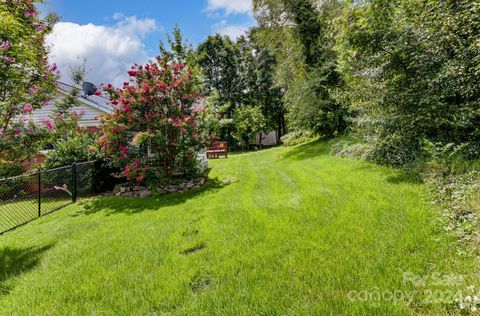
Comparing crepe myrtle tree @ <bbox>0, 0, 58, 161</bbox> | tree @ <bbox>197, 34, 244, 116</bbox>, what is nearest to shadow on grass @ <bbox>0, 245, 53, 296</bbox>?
crepe myrtle tree @ <bbox>0, 0, 58, 161</bbox>

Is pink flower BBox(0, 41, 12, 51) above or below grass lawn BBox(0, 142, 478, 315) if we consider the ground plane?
above

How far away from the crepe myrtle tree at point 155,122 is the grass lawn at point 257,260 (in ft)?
8.86

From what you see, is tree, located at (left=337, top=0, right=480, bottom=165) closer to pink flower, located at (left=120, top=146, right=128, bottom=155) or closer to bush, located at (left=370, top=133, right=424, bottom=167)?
bush, located at (left=370, top=133, right=424, bottom=167)

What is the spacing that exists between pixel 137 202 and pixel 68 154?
13.2 feet

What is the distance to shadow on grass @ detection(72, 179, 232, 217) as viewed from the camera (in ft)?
19.4

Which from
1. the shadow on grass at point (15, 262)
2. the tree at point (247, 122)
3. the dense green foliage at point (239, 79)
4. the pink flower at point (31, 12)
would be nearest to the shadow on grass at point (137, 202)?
the shadow on grass at point (15, 262)

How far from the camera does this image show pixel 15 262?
3543 millimetres

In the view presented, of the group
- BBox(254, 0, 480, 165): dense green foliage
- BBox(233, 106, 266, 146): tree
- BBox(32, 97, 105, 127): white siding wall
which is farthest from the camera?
BBox(233, 106, 266, 146): tree

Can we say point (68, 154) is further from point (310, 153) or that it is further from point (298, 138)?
point (298, 138)

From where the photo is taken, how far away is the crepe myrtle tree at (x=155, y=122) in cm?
694

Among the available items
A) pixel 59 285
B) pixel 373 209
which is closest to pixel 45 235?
pixel 59 285

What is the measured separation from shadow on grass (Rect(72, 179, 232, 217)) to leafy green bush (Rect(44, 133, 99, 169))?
6.31ft

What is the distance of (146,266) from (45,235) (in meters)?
3.14

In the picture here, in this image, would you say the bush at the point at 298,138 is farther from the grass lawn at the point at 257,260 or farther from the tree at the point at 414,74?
the grass lawn at the point at 257,260
